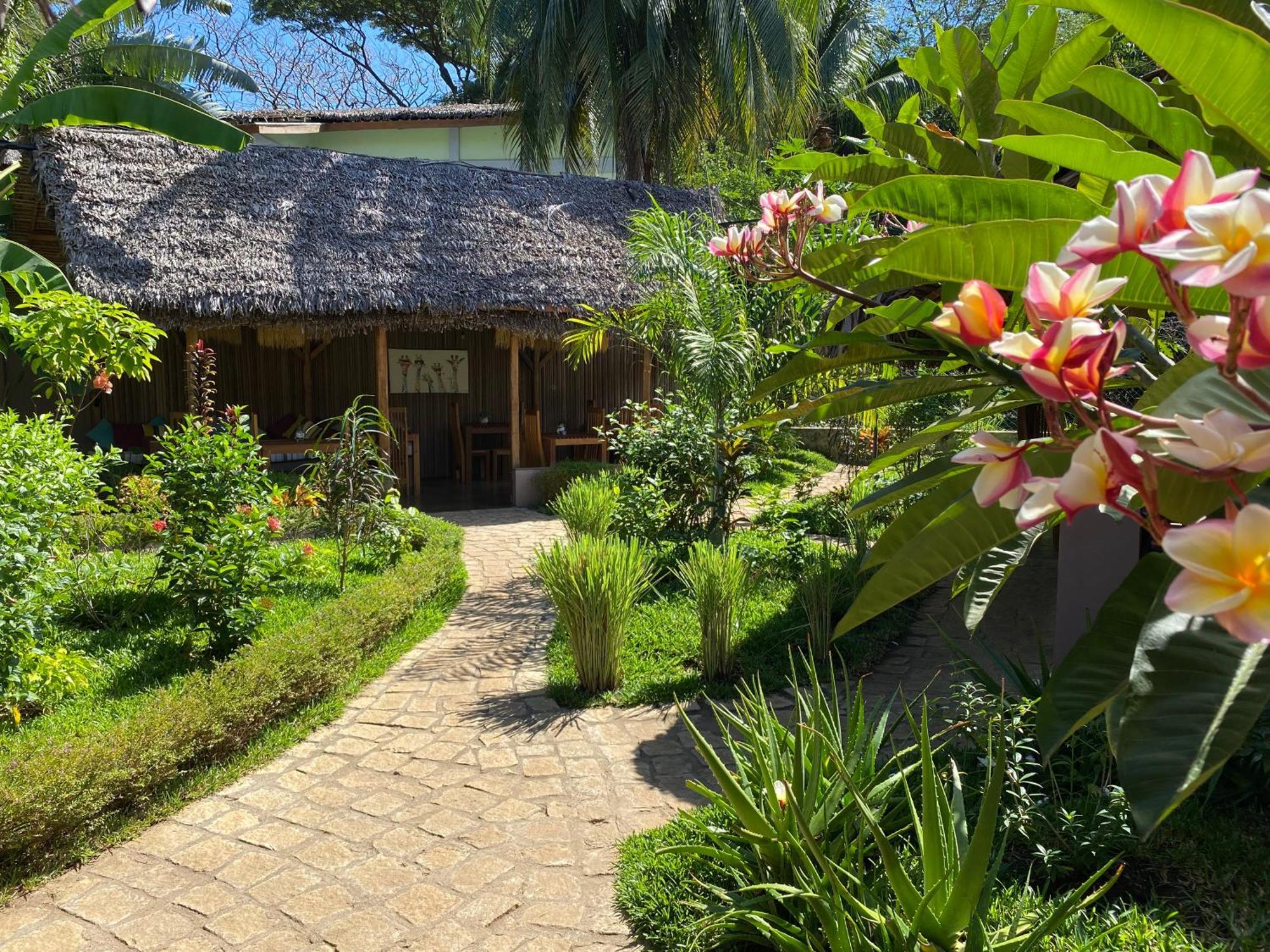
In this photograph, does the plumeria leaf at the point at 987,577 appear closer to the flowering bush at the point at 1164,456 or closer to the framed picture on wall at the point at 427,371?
the flowering bush at the point at 1164,456

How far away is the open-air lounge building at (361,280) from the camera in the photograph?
10070mm

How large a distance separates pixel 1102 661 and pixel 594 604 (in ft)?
13.8

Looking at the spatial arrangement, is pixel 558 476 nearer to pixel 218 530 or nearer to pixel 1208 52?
pixel 218 530

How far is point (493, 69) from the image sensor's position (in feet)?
60.5

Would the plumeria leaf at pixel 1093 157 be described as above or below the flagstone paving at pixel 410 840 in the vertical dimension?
above

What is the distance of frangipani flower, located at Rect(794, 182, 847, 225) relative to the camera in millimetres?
2131

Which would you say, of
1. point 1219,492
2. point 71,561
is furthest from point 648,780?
point 71,561

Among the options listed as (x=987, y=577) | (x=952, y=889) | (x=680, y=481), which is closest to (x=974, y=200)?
(x=987, y=577)

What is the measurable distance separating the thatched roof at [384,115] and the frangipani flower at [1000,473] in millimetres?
18204

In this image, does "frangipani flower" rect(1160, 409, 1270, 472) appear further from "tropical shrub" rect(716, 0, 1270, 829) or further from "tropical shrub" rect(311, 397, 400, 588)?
"tropical shrub" rect(311, 397, 400, 588)

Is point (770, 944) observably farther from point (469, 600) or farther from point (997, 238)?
point (469, 600)

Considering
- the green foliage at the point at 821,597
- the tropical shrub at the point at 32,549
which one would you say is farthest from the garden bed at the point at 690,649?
the tropical shrub at the point at 32,549

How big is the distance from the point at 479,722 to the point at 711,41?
44.1ft

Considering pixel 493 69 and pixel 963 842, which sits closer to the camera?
pixel 963 842
